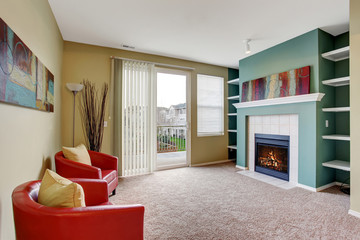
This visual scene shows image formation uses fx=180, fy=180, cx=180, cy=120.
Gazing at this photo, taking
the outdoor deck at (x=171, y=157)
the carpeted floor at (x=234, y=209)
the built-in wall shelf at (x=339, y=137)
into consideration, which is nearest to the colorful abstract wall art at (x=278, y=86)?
the built-in wall shelf at (x=339, y=137)

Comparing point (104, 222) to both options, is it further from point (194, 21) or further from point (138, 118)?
point (138, 118)

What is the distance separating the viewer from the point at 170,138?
17.8 feet

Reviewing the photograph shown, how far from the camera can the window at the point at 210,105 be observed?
15.5 feet

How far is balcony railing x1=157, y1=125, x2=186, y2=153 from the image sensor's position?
17.0ft

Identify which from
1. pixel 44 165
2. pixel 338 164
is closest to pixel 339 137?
pixel 338 164

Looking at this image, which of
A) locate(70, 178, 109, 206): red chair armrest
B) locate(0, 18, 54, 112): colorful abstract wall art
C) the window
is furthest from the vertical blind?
locate(70, 178, 109, 206): red chair armrest

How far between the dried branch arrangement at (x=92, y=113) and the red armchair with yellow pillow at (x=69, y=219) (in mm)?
2257

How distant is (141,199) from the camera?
2658 mm

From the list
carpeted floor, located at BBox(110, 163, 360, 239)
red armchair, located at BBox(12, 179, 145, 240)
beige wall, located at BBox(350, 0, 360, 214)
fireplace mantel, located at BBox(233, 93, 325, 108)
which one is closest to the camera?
red armchair, located at BBox(12, 179, 145, 240)

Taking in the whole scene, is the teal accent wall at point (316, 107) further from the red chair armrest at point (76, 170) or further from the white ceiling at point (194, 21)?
the red chair armrest at point (76, 170)

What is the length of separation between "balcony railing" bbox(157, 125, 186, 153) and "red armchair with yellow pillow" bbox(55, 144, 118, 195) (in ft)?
7.63

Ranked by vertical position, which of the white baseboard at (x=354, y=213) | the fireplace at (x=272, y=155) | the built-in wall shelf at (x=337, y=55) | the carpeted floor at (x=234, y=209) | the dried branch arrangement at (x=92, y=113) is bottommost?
the carpeted floor at (x=234, y=209)

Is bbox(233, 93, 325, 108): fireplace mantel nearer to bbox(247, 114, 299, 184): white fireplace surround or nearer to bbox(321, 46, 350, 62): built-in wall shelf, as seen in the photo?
bbox(247, 114, 299, 184): white fireplace surround

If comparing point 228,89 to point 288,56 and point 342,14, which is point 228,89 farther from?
point 342,14
